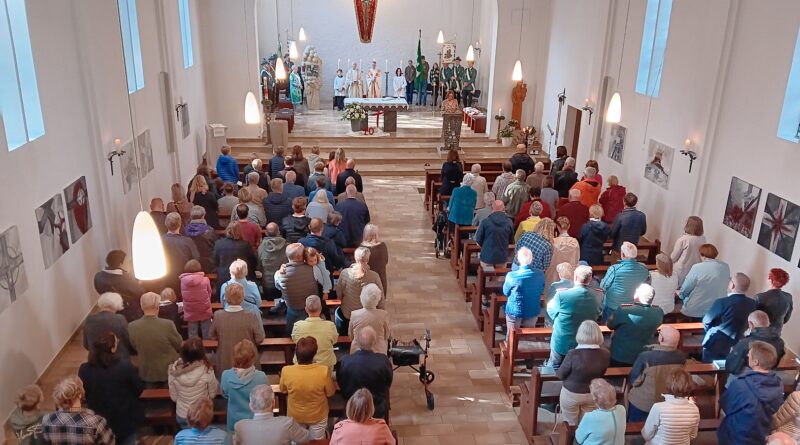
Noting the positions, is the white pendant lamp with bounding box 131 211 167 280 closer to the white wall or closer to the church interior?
the church interior

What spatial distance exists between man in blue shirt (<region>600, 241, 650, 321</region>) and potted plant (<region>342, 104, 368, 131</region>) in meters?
11.1

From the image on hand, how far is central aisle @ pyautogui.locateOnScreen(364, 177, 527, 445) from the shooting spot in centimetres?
605

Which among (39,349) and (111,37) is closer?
(39,349)

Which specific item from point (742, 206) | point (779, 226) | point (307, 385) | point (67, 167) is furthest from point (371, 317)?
point (742, 206)

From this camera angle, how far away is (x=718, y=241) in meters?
8.59

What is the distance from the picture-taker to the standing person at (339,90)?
19859 millimetres

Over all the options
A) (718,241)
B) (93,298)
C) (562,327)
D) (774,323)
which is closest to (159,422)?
(93,298)

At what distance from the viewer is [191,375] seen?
477 cm

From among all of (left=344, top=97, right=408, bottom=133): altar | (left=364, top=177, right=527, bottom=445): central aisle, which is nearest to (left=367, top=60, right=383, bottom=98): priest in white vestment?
(left=344, top=97, right=408, bottom=133): altar

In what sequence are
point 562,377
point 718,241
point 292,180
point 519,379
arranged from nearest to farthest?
point 562,377, point 519,379, point 718,241, point 292,180

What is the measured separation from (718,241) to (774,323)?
9.69ft

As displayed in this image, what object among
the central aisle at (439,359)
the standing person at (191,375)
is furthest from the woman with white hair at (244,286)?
the central aisle at (439,359)

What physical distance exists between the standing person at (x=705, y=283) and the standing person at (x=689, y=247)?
71 centimetres

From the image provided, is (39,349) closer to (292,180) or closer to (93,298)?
(93,298)
